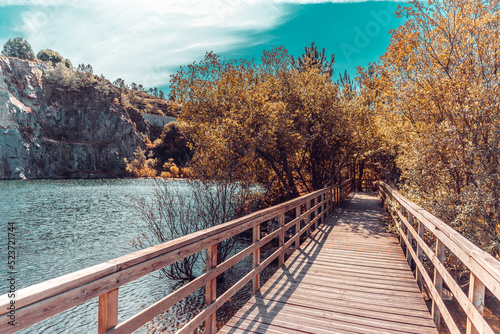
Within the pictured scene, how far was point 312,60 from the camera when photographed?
→ 15875 mm

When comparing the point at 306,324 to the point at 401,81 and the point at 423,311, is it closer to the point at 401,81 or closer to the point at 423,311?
the point at 423,311

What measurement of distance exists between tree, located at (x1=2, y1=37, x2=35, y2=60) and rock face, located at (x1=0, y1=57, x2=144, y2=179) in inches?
963

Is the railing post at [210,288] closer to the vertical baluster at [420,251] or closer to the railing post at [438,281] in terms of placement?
the railing post at [438,281]

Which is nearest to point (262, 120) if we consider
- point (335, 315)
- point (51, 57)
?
point (335, 315)

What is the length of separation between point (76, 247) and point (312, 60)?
574 inches

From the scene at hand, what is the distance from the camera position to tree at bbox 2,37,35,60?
9450cm

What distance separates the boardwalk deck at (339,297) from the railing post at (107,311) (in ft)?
5.56

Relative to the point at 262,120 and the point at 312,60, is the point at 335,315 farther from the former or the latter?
the point at 312,60

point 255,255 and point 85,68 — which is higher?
point 85,68

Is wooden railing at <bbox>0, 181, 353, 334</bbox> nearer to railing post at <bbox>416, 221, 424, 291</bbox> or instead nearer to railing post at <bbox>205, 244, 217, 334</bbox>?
railing post at <bbox>205, 244, 217, 334</bbox>

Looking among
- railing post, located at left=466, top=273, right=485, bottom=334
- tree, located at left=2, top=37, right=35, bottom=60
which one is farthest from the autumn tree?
tree, located at left=2, top=37, right=35, bottom=60

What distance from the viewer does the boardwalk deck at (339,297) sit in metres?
3.20

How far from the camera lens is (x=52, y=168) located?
222ft

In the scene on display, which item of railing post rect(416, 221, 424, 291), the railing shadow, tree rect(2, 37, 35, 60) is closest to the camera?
the railing shadow
